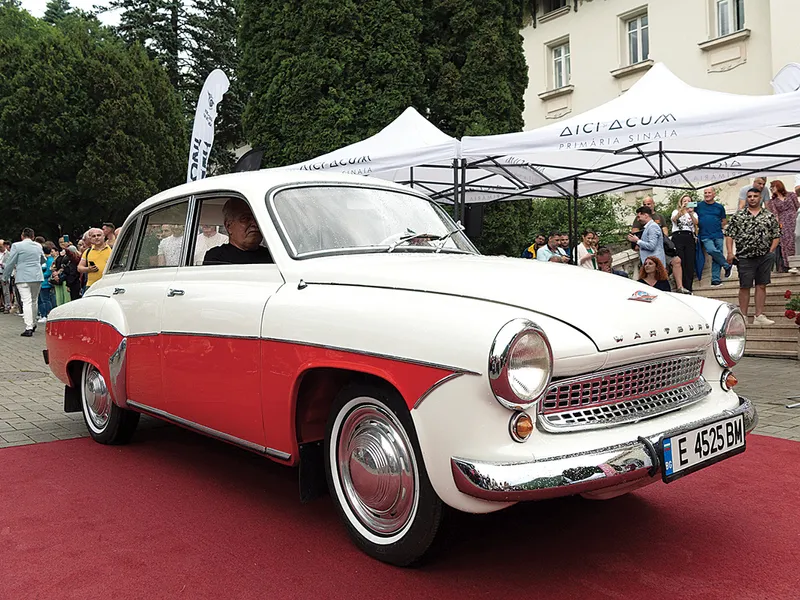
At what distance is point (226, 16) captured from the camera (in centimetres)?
3553

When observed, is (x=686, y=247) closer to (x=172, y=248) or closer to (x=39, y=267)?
(x=172, y=248)

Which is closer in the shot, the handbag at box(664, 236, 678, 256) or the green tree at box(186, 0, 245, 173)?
the handbag at box(664, 236, 678, 256)

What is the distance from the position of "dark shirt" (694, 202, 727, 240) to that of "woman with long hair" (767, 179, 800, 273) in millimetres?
824

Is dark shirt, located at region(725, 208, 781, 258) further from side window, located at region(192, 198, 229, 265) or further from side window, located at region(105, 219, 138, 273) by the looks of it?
side window, located at region(105, 219, 138, 273)

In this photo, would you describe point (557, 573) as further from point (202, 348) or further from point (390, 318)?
point (202, 348)

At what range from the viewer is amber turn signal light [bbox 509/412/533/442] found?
8.63 ft

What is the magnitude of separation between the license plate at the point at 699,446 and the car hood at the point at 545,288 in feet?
1.29

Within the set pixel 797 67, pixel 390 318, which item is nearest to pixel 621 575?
pixel 390 318

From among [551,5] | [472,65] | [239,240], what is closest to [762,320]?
[239,240]

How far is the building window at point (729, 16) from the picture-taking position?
725 inches

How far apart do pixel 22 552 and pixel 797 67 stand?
8067mm

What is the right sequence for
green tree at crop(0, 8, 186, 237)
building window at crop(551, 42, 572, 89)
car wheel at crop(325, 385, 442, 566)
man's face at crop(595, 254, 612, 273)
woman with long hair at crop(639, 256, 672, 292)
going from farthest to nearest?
green tree at crop(0, 8, 186, 237)
building window at crop(551, 42, 572, 89)
man's face at crop(595, 254, 612, 273)
woman with long hair at crop(639, 256, 672, 292)
car wheel at crop(325, 385, 442, 566)

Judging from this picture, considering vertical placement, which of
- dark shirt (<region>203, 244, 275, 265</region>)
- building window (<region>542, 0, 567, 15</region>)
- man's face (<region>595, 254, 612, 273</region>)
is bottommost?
man's face (<region>595, 254, 612, 273</region>)

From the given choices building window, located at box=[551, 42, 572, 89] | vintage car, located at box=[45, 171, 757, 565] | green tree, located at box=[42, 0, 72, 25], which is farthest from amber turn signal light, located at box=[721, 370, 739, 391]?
green tree, located at box=[42, 0, 72, 25]
